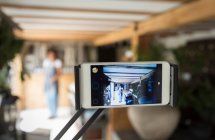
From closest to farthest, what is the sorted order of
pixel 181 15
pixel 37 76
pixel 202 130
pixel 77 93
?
pixel 77 93 < pixel 181 15 < pixel 202 130 < pixel 37 76

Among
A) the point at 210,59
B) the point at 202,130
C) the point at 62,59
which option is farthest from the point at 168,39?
the point at 202,130

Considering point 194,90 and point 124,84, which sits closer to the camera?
point 124,84

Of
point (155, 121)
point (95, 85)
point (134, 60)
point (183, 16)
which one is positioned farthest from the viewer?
point (134, 60)

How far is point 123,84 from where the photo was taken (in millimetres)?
844

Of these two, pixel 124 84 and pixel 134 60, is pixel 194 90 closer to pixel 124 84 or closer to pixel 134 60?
pixel 134 60

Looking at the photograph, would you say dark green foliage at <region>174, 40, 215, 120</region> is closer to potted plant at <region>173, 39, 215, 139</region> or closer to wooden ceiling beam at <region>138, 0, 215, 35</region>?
potted plant at <region>173, 39, 215, 139</region>

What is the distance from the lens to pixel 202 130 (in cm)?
229

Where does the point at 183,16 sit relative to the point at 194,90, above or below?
above

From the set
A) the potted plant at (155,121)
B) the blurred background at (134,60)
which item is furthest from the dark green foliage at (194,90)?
the potted plant at (155,121)

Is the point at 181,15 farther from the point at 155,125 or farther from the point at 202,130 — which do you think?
the point at 202,130

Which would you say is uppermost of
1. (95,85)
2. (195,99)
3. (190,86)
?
(95,85)

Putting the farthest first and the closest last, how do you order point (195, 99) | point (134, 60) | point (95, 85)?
point (134, 60), point (195, 99), point (95, 85)

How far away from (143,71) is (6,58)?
3.95 feet

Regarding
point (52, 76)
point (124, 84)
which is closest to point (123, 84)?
point (124, 84)
